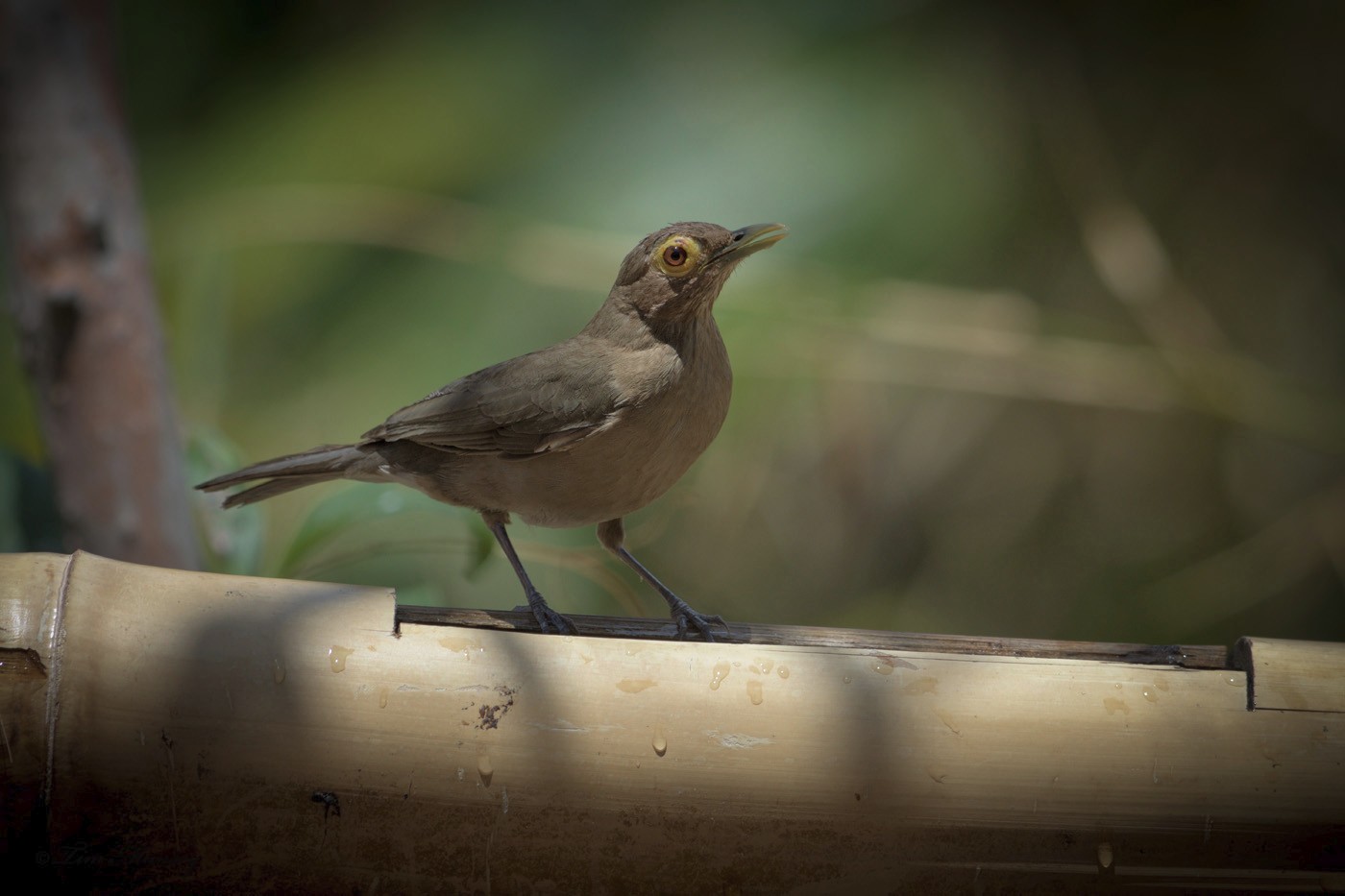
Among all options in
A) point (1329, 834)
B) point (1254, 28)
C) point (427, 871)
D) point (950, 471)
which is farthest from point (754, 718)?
point (1254, 28)

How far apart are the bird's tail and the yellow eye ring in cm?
112

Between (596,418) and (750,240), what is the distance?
2.06ft

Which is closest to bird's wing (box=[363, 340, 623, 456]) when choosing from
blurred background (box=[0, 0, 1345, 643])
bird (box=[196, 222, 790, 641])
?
bird (box=[196, 222, 790, 641])

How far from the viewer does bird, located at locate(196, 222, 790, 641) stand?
3.23 m

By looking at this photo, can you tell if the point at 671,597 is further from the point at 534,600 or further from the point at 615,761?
the point at 615,761

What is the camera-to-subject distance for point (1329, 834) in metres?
2.26

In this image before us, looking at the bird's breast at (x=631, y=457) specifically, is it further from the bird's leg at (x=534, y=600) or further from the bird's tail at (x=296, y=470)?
the bird's tail at (x=296, y=470)

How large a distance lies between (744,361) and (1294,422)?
A: 2605 mm

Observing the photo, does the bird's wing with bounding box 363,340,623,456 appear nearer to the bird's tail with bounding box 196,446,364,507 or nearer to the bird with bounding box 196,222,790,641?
the bird with bounding box 196,222,790,641

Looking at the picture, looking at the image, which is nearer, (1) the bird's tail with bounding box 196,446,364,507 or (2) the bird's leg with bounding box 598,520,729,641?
(2) the bird's leg with bounding box 598,520,729,641

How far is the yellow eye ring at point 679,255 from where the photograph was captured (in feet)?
10.9

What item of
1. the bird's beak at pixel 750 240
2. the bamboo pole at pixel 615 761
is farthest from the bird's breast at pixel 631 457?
the bamboo pole at pixel 615 761

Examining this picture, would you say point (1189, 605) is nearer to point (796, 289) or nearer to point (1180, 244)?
point (1180, 244)

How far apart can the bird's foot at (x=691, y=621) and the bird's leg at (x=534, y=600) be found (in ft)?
0.97
